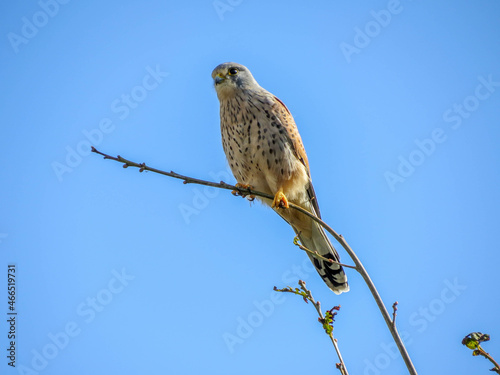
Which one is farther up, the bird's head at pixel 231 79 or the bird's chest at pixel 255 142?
the bird's head at pixel 231 79

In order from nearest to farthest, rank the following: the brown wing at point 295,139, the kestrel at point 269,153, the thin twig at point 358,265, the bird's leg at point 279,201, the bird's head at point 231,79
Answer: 1. the thin twig at point 358,265
2. the bird's leg at point 279,201
3. the kestrel at point 269,153
4. the brown wing at point 295,139
5. the bird's head at point 231,79

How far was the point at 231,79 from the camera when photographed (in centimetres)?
467

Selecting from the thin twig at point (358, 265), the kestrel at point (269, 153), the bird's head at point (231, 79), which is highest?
the bird's head at point (231, 79)

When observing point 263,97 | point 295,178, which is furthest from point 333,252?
point 263,97

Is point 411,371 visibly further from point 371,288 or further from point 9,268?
point 9,268

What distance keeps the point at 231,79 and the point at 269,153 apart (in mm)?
865

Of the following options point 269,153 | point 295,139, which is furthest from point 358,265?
point 295,139

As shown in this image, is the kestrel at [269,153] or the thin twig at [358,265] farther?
the kestrel at [269,153]

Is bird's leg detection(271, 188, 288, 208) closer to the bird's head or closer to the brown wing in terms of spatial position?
the brown wing

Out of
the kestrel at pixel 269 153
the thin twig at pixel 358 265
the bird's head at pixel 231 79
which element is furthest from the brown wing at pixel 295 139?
the thin twig at pixel 358 265

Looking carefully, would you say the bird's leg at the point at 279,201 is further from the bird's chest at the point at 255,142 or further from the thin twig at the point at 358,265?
the thin twig at the point at 358,265

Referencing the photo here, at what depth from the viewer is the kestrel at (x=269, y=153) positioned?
4309mm

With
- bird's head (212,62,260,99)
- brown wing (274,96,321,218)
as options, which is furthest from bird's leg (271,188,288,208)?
bird's head (212,62,260,99)

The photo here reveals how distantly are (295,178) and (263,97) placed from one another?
0.79 metres
